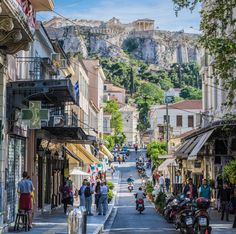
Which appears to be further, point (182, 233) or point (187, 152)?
point (187, 152)

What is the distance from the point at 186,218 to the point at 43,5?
409 inches

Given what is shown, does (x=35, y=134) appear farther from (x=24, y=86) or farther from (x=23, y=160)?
(x=24, y=86)

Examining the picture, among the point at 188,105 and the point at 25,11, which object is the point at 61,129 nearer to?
the point at 25,11

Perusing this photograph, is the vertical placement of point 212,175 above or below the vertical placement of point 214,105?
below

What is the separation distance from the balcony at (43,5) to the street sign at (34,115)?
471cm

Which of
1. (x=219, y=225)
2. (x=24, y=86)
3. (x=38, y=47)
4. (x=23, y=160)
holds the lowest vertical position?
(x=219, y=225)

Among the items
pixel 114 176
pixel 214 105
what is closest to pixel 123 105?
pixel 114 176

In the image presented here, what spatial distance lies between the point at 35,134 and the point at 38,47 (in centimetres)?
503

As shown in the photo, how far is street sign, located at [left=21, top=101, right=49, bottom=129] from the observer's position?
2358cm

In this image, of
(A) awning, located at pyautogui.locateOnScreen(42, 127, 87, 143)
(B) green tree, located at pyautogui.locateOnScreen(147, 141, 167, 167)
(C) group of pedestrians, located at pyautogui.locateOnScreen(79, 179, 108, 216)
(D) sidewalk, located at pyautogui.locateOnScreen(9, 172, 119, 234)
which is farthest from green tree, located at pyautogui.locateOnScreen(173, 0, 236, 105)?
(B) green tree, located at pyautogui.locateOnScreen(147, 141, 167, 167)

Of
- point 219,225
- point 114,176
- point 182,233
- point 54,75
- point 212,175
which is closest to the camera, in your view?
point 182,233

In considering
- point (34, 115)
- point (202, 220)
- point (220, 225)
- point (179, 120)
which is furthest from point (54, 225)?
point (179, 120)

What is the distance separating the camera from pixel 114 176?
8469 centimetres

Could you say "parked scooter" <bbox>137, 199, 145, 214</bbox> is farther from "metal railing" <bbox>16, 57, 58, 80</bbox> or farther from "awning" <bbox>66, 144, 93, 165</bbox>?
"awning" <bbox>66, 144, 93, 165</bbox>
